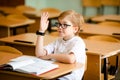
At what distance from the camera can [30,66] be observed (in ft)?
9.39

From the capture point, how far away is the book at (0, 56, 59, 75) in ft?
9.10

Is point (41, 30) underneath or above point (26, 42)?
above

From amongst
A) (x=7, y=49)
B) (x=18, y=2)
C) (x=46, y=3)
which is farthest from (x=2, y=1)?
(x=7, y=49)

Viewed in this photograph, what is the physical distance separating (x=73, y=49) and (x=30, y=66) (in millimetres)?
500

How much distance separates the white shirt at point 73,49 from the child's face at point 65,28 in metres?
0.07

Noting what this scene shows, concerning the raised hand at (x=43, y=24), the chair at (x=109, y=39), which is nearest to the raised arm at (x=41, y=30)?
the raised hand at (x=43, y=24)

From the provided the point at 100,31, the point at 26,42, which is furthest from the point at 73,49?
the point at 100,31

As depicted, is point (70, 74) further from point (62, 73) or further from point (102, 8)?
point (102, 8)

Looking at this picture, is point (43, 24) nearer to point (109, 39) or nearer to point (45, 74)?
point (45, 74)

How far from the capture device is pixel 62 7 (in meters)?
9.93

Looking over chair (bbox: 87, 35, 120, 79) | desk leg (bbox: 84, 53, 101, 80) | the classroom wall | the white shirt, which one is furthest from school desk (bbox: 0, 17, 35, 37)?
the classroom wall

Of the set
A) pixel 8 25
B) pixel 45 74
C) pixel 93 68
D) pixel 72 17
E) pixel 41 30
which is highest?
pixel 72 17

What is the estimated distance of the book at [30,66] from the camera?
2773mm

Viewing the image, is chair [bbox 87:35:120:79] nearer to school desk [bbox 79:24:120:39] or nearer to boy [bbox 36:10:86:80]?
school desk [bbox 79:24:120:39]
